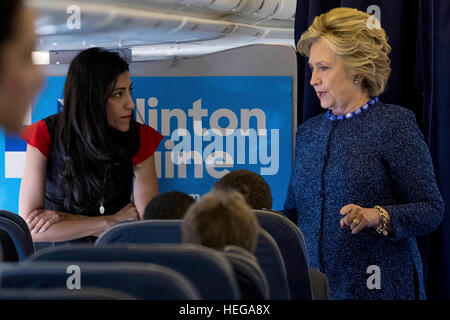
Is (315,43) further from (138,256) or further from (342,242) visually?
(138,256)

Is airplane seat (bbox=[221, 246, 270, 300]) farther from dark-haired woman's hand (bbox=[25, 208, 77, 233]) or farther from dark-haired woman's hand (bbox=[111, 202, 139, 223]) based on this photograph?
dark-haired woman's hand (bbox=[25, 208, 77, 233])

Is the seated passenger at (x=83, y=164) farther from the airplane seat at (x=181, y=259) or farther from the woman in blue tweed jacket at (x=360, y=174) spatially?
the airplane seat at (x=181, y=259)

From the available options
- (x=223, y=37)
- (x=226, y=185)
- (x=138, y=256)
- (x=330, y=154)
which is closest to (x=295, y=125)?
(x=223, y=37)

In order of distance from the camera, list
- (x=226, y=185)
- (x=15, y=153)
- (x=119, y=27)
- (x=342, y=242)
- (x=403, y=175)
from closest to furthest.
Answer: (x=226, y=185) < (x=403, y=175) < (x=342, y=242) < (x=119, y=27) < (x=15, y=153)

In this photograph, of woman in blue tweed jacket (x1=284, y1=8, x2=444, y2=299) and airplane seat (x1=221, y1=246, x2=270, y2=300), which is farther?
woman in blue tweed jacket (x1=284, y1=8, x2=444, y2=299)

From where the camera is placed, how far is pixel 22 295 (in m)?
0.81

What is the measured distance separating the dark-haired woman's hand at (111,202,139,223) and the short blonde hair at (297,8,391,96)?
0.76 meters

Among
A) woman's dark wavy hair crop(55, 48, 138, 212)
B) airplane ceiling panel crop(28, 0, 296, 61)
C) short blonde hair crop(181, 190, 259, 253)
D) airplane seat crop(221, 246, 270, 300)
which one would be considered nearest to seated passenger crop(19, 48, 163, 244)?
woman's dark wavy hair crop(55, 48, 138, 212)

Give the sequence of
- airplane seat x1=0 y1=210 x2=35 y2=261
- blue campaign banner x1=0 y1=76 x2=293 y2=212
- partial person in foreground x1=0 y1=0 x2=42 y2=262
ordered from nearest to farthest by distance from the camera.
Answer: partial person in foreground x1=0 y1=0 x2=42 y2=262 < airplane seat x1=0 y1=210 x2=35 y2=261 < blue campaign banner x1=0 y1=76 x2=293 y2=212

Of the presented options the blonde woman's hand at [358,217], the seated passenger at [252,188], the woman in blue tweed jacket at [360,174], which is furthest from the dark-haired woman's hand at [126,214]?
the blonde woman's hand at [358,217]

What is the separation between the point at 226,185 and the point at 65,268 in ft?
2.47

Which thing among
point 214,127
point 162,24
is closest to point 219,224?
point 162,24

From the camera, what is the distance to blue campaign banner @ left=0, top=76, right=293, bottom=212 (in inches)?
98.0

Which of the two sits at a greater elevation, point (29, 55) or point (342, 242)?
point (29, 55)
